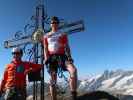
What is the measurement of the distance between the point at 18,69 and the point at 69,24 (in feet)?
31.2

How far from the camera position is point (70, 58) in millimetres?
11500

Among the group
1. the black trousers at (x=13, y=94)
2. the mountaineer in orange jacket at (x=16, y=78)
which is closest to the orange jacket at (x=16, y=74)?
the mountaineer in orange jacket at (x=16, y=78)

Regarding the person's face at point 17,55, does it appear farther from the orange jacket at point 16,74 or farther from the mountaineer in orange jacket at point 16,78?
the orange jacket at point 16,74

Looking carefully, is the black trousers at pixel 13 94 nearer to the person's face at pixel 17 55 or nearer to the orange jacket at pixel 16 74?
the orange jacket at pixel 16 74

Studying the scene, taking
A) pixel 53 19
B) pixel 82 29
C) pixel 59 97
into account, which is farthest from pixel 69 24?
pixel 53 19

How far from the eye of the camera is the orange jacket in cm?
1161

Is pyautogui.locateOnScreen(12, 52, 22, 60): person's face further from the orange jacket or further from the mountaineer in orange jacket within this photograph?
the orange jacket

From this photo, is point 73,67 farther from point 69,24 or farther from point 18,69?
point 69,24

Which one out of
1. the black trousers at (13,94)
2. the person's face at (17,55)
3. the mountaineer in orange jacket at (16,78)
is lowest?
the black trousers at (13,94)

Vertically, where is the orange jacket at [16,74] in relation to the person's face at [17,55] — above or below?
below

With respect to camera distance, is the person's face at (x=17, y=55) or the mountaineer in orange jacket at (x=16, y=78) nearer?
the mountaineer in orange jacket at (x=16, y=78)

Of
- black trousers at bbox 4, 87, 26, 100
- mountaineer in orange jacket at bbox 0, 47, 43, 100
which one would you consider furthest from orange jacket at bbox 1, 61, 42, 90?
black trousers at bbox 4, 87, 26, 100

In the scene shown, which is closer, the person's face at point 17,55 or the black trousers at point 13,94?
the black trousers at point 13,94

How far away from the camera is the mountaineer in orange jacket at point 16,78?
38.0ft
